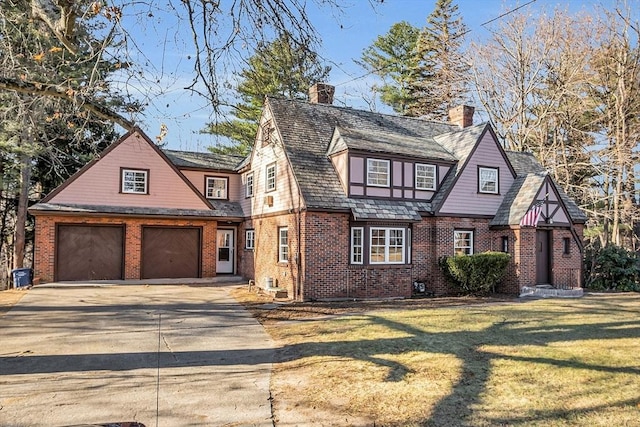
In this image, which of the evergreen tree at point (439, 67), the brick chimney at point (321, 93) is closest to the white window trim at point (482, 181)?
the brick chimney at point (321, 93)

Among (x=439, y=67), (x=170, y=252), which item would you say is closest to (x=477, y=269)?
(x=170, y=252)

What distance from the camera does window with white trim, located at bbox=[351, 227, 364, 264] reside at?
15.2m

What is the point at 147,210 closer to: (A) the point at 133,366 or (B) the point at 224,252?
(B) the point at 224,252

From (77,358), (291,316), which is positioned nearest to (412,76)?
(291,316)

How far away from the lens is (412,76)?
3372 cm

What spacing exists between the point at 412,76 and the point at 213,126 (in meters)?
28.6

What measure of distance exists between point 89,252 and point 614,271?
22.6 metres

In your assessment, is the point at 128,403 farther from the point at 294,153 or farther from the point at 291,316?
the point at 294,153

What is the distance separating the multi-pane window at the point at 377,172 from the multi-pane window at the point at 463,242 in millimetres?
3563

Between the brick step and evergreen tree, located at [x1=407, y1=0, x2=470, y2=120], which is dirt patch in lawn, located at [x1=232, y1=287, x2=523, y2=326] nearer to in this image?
the brick step

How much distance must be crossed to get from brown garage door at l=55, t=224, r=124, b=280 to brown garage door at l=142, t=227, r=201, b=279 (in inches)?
42.2

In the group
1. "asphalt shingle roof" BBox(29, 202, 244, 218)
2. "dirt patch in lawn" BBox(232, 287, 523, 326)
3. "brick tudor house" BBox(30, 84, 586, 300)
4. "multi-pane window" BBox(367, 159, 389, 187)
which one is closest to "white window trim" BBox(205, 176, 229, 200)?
"asphalt shingle roof" BBox(29, 202, 244, 218)

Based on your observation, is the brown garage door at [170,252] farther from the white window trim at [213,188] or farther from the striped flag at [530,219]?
the striped flag at [530,219]

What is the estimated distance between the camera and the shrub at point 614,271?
1934 cm
